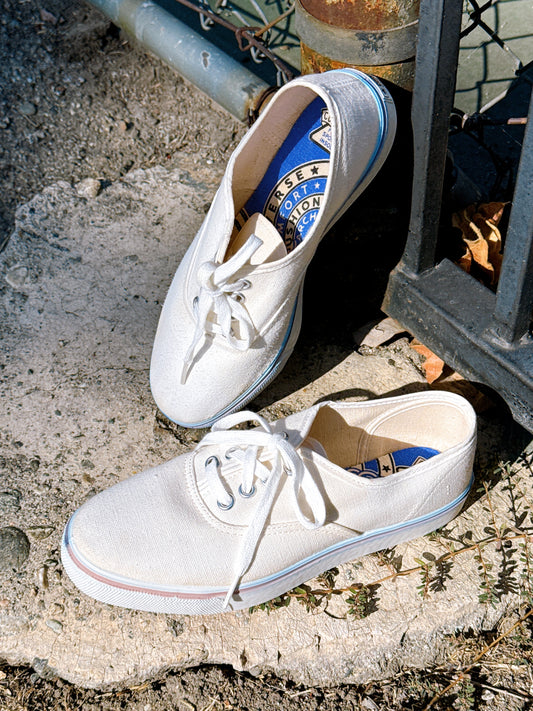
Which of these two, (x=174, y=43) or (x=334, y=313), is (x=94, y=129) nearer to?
(x=174, y=43)

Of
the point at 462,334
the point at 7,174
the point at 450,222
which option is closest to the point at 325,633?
the point at 462,334

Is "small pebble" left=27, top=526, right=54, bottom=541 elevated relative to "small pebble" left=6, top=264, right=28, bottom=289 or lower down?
lower down

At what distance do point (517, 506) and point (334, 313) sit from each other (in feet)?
2.40

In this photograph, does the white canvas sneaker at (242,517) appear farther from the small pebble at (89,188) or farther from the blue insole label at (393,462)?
the small pebble at (89,188)

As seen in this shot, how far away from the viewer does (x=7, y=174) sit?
8.34ft

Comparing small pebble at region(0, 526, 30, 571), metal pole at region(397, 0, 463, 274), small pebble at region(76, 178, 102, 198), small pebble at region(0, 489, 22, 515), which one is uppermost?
metal pole at region(397, 0, 463, 274)

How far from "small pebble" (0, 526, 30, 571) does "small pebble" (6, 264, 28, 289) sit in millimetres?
823

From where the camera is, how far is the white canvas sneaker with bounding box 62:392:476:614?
145 centimetres

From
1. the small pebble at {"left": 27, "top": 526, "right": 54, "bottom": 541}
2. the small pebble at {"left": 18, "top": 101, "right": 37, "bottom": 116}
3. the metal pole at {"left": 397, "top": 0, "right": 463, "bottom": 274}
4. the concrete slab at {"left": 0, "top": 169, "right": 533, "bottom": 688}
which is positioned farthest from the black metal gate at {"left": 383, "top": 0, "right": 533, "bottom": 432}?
the small pebble at {"left": 18, "top": 101, "right": 37, "bottom": 116}

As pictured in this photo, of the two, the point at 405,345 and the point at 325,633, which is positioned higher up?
the point at 405,345

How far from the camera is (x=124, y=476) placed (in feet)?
5.79

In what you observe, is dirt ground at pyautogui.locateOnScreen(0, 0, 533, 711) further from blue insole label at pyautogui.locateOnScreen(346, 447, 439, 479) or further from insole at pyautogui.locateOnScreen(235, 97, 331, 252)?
blue insole label at pyautogui.locateOnScreen(346, 447, 439, 479)

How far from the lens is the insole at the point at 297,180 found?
1.89 metres

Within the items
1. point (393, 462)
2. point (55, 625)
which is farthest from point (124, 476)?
point (393, 462)
